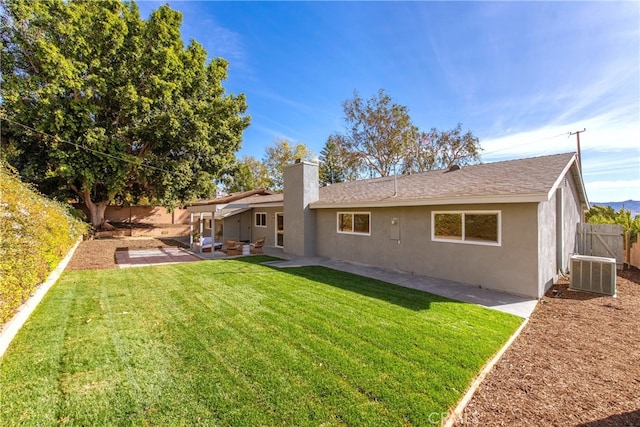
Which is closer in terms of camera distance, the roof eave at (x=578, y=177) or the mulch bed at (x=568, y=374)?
the mulch bed at (x=568, y=374)

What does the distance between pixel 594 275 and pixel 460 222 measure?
3673mm

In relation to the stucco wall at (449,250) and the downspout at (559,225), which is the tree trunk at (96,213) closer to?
the stucco wall at (449,250)

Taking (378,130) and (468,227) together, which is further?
(378,130)

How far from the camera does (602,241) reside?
11.9 m

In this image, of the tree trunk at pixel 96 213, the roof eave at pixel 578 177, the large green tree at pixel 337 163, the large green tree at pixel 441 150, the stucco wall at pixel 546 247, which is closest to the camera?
the stucco wall at pixel 546 247

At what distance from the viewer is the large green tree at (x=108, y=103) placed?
17328 millimetres

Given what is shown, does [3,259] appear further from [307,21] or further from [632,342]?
[307,21]

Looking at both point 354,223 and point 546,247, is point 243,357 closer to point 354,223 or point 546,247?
point 546,247

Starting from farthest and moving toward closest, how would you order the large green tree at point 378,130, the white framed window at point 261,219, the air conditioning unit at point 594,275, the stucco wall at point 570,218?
1. the large green tree at point 378,130
2. the white framed window at point 261,219
3. the stucco wall at point 570,218
4. the air conditioning unit at point 594,275

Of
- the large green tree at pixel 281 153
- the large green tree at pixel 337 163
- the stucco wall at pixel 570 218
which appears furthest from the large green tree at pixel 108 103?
the stucco wall at pixel 570 218

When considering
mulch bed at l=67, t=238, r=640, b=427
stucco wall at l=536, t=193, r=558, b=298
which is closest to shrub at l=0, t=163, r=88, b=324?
mulch bed at l=67, t=238, r=640, b=427

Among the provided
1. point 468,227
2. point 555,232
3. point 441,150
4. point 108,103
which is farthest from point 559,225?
point 108,103

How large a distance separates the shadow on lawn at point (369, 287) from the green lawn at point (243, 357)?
0.09m

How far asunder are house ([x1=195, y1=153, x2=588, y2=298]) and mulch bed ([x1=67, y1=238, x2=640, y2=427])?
1.57 meters
